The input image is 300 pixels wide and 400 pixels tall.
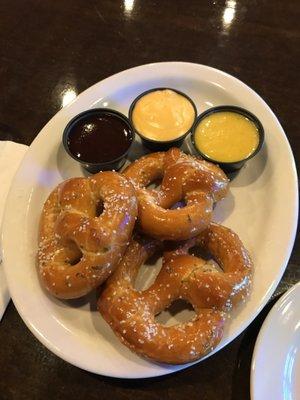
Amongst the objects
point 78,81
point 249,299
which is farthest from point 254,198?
point 78,81

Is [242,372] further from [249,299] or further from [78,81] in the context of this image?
[78,81]

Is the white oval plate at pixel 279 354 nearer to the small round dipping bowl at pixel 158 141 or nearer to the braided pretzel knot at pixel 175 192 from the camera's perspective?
the braided pretzel knot at pixel 175 192

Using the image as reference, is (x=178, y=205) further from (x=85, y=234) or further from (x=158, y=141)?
(x=85, y=234)

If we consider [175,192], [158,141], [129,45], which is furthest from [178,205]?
[129,45]

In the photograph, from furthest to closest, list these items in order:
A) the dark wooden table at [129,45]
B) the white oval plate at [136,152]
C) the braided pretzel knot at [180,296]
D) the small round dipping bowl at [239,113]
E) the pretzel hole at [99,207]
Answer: the dark wooden table at [129,45] → the small round dipping bowl at [239,113] → the pretzel hole at [99,207] → the white oval plate at [136,152] → the braided pretzel knot at [180,296]

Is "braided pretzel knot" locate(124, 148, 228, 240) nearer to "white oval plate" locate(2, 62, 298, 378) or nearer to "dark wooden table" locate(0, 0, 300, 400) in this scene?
"white oval plate" locate(2, 62, 298, 378)

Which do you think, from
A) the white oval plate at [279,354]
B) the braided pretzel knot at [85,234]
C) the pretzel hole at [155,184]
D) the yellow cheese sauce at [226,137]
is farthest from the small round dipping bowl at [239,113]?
the white oval plate at [279,354]
